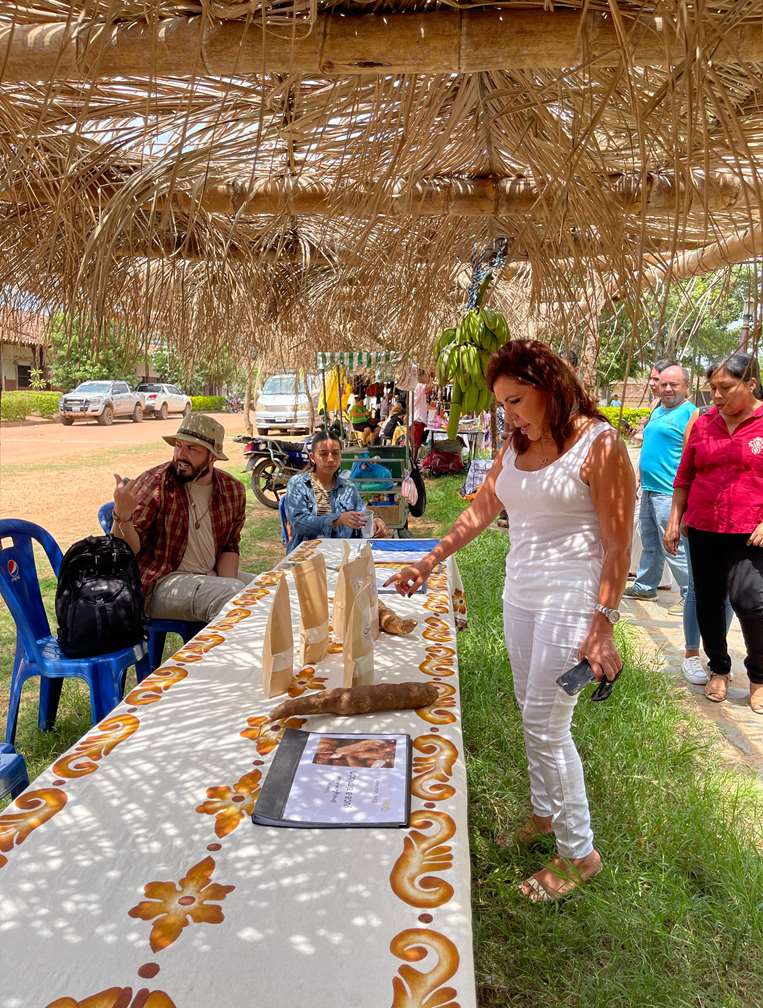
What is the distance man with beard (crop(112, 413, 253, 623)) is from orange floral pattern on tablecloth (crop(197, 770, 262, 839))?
190 cm

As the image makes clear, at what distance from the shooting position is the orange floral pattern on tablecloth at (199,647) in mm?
2127

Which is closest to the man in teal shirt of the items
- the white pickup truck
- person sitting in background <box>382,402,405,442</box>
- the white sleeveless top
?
the white sleeveless top

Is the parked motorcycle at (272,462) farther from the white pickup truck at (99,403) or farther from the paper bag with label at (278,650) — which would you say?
the white pickup truck at (99,403)

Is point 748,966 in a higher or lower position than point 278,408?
lower

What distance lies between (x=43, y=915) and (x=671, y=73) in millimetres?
1697

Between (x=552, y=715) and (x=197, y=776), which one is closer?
(x=197, y=776)

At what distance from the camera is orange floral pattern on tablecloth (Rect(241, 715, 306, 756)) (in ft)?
5.24

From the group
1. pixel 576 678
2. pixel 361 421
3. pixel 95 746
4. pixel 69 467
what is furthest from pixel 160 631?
pixel 69 467

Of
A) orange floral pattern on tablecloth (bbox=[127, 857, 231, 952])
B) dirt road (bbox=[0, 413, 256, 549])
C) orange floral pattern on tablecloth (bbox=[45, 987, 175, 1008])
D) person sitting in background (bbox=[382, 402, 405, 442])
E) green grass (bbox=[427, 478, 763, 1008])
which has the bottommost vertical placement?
green grass (bbox=[427, 478, 763, 1008])

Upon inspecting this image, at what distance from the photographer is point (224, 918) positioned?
3.49 feet

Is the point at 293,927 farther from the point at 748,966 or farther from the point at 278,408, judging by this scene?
the point at 278,408

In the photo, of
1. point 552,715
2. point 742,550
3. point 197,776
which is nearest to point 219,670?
point 197,776

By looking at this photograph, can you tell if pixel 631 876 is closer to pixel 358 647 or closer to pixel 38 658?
pixel 358 647

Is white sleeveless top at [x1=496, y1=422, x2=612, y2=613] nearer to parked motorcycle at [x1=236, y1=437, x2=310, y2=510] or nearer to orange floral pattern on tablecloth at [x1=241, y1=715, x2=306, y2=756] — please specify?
orange floral pattern on tablecloth at [x1=241, y1=715, x2=306, y2=756]
